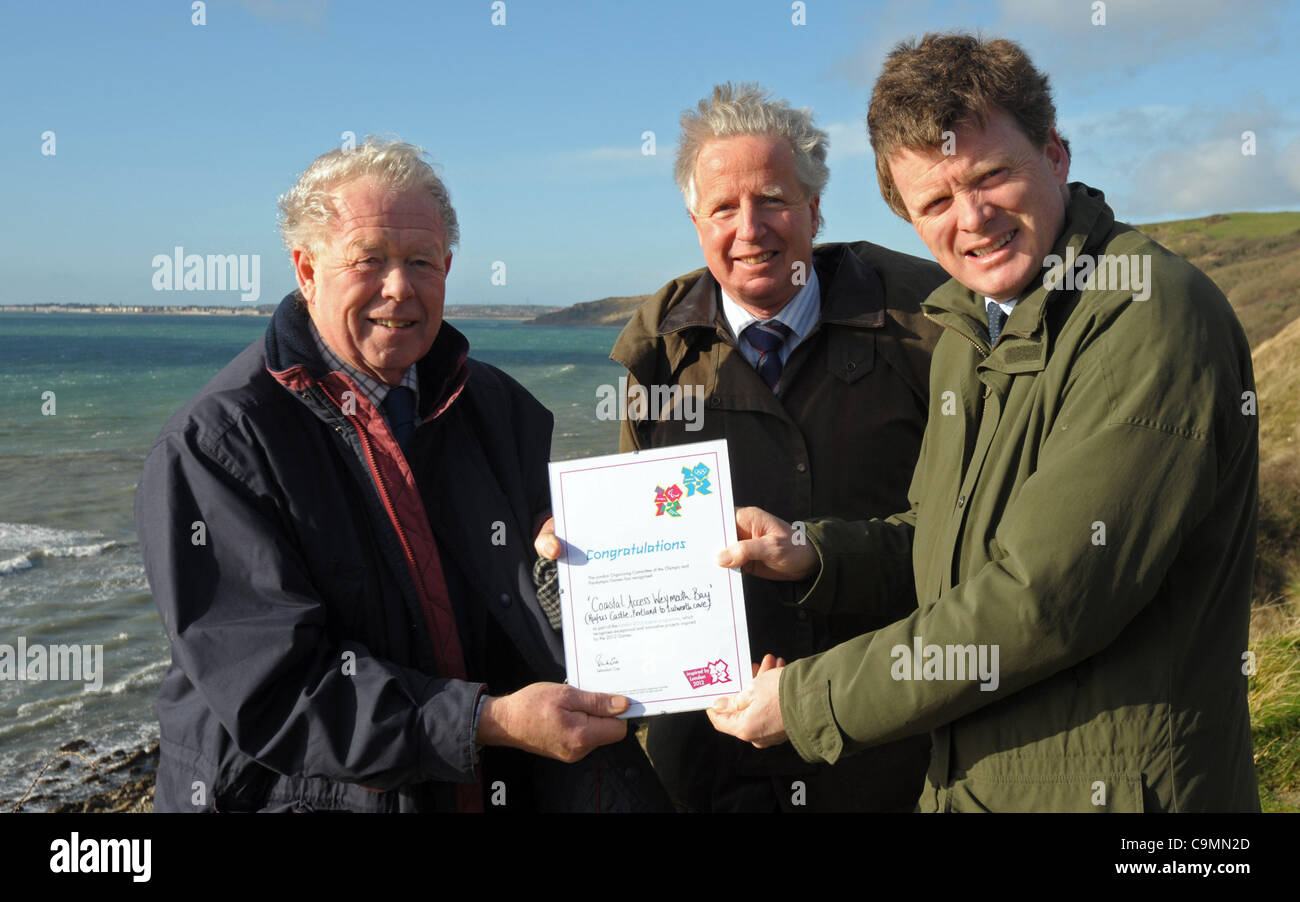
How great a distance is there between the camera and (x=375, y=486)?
3.22 m

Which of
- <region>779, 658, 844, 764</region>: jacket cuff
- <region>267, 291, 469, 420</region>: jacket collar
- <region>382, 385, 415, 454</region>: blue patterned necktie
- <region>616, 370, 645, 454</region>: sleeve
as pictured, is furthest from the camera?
<region>616, 370, 645, 454</region>: sleeve

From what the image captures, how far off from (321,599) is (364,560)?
17 centimetres

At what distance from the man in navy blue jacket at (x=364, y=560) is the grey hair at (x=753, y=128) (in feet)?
4.00

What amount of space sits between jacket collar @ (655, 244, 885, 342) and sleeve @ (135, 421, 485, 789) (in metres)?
1.96

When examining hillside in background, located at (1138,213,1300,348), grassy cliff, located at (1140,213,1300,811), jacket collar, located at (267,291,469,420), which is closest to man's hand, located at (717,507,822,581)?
jacket collar, located at (267,291,469,420)

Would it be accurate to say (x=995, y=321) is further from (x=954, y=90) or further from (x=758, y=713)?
(x=758, y=713)

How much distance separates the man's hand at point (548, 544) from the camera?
3.37 meters

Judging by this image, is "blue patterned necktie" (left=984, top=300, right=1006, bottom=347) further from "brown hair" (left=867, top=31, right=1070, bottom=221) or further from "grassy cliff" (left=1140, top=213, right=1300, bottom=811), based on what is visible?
"grassy cliff" (left=1140, top=213, right=1300, bottom=811)

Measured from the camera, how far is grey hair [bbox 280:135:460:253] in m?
3.36

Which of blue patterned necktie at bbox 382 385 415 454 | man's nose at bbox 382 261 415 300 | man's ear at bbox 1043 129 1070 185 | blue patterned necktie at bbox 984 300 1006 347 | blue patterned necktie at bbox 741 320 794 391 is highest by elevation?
man's ear at bbox 1043 129 1070 185

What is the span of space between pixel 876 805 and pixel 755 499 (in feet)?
4.19

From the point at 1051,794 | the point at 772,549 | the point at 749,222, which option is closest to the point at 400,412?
the point at 772,549
